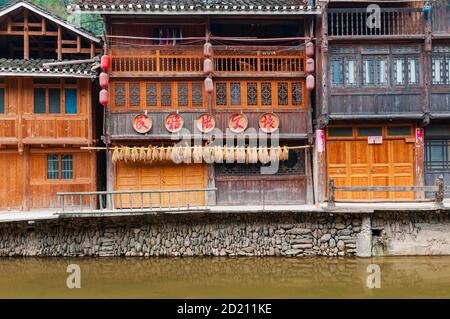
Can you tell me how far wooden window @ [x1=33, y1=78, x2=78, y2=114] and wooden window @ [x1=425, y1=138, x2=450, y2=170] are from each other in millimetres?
11788

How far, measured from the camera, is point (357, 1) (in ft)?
49.4

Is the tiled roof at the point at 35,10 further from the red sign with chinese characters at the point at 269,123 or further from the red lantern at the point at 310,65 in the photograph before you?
the red lantern at the point at 310,65

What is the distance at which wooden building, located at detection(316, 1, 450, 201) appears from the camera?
15.1 m

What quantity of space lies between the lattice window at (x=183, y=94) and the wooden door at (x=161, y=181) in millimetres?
2058

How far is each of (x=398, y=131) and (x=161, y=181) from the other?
26.0 feet

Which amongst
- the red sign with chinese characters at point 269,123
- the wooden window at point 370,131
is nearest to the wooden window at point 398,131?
the wooden window at point 370,131

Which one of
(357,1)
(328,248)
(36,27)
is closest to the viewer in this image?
(328,248)

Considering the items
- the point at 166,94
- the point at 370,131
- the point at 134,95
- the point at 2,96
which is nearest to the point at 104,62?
the point at 134,95

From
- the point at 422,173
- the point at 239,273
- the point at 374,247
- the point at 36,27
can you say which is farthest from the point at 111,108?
the point at 422,173

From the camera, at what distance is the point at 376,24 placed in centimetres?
1541

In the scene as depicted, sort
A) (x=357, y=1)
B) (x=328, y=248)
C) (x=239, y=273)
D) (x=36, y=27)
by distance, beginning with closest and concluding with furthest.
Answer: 1. (x=239, y=273)
2. (x=328, y=248)
3. (x=357, y=1)
4. (x=36, y=27)

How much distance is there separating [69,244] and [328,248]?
7.43 metres

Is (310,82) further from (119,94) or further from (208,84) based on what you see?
(119,94)

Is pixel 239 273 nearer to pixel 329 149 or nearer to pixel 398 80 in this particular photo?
pixel 329 149
